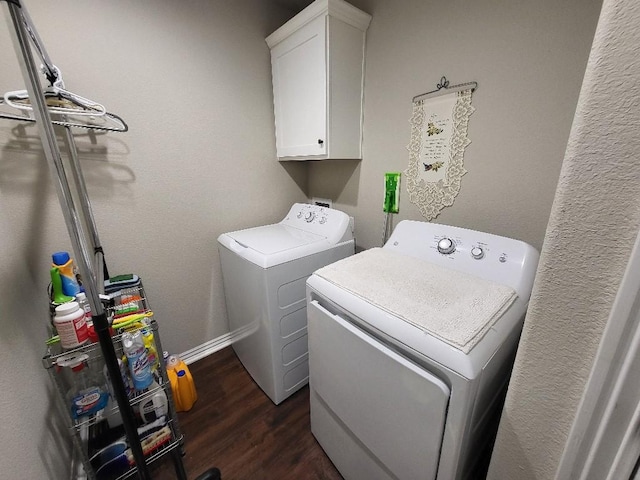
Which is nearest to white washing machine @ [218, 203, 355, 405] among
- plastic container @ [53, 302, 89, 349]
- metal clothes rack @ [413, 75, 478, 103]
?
plastic container @ [53, 302, 89, 349]

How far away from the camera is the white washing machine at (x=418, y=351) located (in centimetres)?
69

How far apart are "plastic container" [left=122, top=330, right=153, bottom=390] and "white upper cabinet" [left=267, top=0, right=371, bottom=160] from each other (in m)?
1.36

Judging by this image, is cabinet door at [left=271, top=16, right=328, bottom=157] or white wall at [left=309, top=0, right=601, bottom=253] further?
cabinet door at [left=271, top=16, right=328, bottom=157]

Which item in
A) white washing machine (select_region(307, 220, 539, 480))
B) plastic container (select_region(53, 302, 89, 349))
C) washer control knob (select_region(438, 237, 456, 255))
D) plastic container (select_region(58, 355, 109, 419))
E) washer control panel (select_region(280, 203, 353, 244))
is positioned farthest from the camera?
washer control panel (select_region(280, 203, 353, 244))

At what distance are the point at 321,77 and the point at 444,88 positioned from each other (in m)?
0.70

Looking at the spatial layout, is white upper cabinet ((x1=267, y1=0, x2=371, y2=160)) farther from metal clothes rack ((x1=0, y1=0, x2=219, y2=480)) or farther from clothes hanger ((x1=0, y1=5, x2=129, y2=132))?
metal clothes rack ((x1=0, y1=0, x2=219, y2=480))

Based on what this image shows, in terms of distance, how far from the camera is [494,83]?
117 cm

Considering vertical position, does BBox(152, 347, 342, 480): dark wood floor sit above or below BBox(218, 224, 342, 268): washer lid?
below

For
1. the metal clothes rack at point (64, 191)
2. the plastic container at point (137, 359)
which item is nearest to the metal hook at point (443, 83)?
the metal clothes rack at point (64, 191)

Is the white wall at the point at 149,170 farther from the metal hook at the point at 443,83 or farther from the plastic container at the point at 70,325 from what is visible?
the metal hook at the point at 443,83

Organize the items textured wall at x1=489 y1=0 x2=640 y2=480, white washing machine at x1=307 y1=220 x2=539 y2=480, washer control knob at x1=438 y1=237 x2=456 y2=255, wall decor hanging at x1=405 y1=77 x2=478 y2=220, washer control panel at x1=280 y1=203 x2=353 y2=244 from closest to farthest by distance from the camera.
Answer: textured wall at x1=489 y1=0 x2=640 y2=480
white washing machine at x1=307 y1=220 x2=539 y2=480
washer control knob at x1=438 y1=237 x2=456 y2=255
wall decor hanging at x1=405 y1=77 x2=478 y2=220
washer control panel at x1=280 y1=203 x2=353 y2=244

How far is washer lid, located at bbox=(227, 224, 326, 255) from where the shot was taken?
147 centimetres

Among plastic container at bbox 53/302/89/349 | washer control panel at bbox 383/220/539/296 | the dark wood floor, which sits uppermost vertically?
washer control panel at bbox 383/220/539/296

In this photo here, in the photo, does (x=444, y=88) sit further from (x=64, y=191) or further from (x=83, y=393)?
(x=83, y=393)
